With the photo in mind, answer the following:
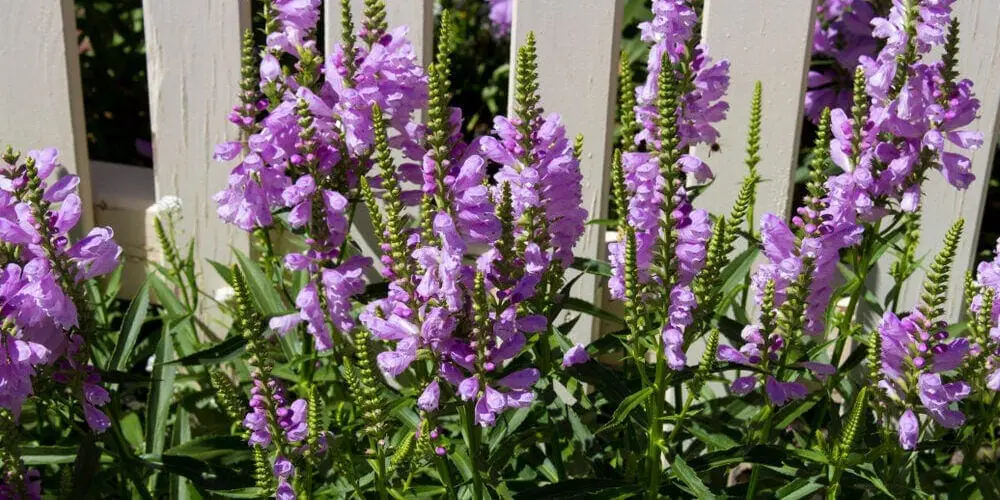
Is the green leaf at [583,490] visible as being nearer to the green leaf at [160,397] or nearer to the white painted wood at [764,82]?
the green leaf at [160,397]

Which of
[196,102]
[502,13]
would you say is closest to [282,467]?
[196,102]

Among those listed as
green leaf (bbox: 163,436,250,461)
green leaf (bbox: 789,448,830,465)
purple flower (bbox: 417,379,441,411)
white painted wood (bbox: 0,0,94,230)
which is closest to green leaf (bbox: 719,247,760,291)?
green leaf (bbox: 789,448,830,465)

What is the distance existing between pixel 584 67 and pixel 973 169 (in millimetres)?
1037

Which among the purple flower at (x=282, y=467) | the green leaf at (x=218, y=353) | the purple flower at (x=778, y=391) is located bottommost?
the purple flower at (x=282, y=467)

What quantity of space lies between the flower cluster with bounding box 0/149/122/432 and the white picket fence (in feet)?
3.20

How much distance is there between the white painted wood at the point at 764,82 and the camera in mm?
2961

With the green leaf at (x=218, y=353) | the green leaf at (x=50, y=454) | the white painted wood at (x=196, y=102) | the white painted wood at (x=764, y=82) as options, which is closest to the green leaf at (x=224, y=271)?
the white painted wood at (x=196, y=102)

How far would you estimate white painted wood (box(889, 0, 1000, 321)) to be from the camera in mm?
2955

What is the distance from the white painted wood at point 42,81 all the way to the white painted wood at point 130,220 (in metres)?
0.12

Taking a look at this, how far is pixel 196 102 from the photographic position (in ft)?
10.7

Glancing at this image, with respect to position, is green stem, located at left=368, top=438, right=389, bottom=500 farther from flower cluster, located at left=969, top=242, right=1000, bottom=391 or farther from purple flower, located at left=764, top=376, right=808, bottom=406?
flower cluster, located at left=969, top=242, right=1000, bottom=391

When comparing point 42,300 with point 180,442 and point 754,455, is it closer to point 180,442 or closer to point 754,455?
point 180,442

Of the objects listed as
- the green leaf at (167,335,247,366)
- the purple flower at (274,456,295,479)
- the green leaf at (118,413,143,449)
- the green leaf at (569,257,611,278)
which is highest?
the green leaf at (569,257,611,278)

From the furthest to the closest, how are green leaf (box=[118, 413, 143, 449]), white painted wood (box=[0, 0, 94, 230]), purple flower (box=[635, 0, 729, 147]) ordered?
white painted wood (box=[0, 0, 94, 230]), green leaf (box=[118, 413, 143, 449]), purple flower (box=[635, 0, 729, 147])
